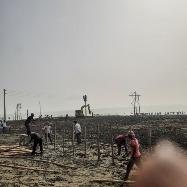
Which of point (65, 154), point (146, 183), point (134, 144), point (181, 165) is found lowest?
point (65, 154)

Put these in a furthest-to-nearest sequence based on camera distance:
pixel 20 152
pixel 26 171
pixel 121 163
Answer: pixel 20 152, pixel 121 163, pixel 26 171

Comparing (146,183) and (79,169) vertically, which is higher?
(146,183)

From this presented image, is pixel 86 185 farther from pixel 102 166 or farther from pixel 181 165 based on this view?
pixel 181 165

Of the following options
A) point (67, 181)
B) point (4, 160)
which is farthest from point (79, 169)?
point (4, 160)

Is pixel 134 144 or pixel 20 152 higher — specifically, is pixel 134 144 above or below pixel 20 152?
above

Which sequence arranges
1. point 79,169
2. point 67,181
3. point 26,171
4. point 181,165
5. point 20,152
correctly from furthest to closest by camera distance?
point 20,152 < point 79,169 < point 26,171 < point 67,181 < point 181,165

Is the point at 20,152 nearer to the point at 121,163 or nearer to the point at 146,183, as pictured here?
the point at 121,163

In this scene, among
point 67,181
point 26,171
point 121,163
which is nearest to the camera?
point 67,181

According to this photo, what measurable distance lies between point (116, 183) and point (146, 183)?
7.48m

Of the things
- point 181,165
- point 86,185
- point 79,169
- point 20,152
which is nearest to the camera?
point 181,165

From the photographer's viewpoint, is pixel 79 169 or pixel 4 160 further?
pixel 4 160

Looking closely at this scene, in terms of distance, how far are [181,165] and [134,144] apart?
289 inches

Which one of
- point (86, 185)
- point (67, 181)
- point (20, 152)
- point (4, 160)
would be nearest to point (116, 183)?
point (86, 185)

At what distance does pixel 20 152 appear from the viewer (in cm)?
1516
